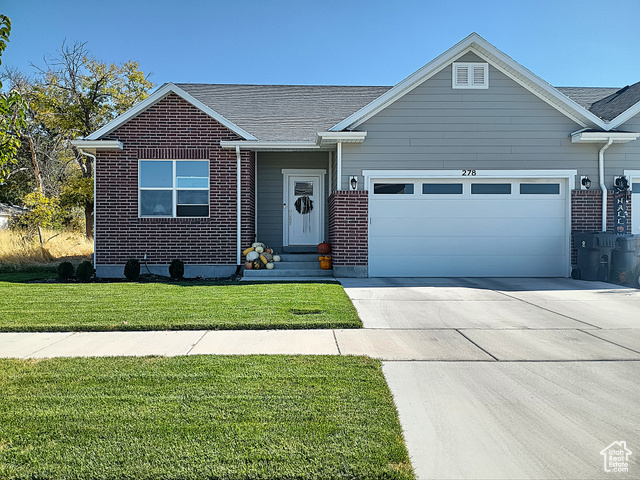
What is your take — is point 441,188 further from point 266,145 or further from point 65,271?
point 65,271

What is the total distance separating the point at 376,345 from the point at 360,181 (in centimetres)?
701

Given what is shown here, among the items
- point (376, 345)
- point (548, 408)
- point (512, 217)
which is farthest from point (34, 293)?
point (512, 217)

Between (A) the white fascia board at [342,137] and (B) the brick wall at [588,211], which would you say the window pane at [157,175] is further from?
(B) the brick wall at [588,211]

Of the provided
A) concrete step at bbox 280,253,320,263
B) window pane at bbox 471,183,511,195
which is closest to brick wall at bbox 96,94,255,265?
concrete step at bbox 280,253,320,263

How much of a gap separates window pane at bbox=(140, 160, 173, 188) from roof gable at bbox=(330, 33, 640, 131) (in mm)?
4502

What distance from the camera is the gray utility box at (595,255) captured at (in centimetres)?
1112

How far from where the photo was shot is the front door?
1412cm

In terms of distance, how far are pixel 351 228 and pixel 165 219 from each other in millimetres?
4908

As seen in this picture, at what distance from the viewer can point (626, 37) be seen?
38.9 feet

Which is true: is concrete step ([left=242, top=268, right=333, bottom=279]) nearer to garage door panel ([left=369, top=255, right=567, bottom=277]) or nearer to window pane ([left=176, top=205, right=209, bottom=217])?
garage door panel ([left=369, top=255, right=567, bottom=277])

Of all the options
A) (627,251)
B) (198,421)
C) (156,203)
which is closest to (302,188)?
(156,203)

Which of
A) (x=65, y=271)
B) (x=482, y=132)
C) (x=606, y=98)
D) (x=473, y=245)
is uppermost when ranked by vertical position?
(x=606, y=98)

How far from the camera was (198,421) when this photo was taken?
3.23m

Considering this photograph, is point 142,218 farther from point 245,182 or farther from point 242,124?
point 242,124
